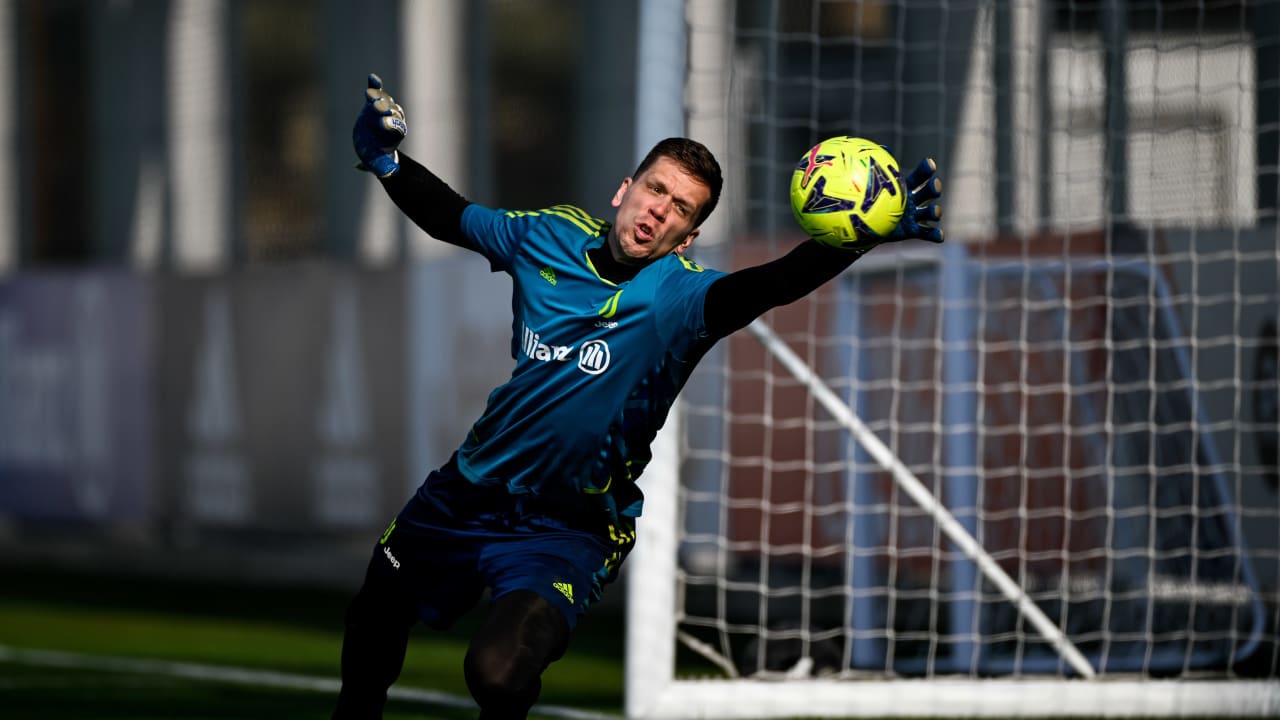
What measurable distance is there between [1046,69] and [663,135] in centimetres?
192

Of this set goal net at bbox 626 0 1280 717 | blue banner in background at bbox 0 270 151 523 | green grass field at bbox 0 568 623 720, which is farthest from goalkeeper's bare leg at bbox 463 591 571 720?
blue banner in background at bbox 0 270 151 523

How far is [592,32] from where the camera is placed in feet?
49.1

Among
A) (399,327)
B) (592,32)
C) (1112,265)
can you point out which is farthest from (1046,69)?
(592,32)

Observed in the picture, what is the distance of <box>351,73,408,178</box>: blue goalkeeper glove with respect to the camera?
4.91 meters

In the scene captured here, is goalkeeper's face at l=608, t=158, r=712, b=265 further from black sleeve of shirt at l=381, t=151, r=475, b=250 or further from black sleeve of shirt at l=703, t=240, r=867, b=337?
black sleeve of shirt at l=381, t=151, r=475, b=250

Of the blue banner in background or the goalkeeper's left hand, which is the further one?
the blue banner in background

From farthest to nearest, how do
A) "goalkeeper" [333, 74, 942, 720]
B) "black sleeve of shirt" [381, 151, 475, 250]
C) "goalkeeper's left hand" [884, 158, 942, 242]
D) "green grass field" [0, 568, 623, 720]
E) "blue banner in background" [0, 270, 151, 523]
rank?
"blue banner in background" [0, 270, 151, 523]
"green grass field" [0, 568, 623, 720]
"black sleeve of shirt" [381, 151, 475, 250]
"goalkeeper" [333, 74, 942, 720]
"goalkeeper's left hand" [884, 158, 942, 242]

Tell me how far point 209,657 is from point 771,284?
221 inches

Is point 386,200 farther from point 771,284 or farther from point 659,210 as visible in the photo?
point 771,284

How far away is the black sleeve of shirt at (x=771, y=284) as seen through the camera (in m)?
4.31

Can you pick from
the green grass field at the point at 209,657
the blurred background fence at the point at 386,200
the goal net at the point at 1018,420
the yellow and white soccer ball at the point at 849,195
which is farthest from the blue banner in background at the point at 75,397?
the yellow and white soccer ball at the point at 849,195

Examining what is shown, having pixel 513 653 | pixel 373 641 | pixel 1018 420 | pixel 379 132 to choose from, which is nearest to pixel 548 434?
pixel 513 653

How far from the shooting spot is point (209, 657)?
9219mm

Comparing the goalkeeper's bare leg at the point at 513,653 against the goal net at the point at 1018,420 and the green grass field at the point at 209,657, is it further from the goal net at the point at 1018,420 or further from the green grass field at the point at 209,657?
the green grass field at the point at 209,657
